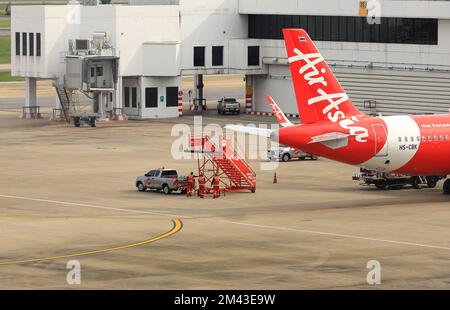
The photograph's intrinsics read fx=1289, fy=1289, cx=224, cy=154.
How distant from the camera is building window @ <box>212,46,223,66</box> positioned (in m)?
141

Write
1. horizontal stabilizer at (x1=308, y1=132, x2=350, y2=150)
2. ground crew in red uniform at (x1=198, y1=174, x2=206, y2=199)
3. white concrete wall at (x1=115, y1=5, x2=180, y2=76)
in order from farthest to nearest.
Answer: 1. white concrete wall at (x1=115, y1=5, x2=180, y2=76)
2. ground crew in red uniform at (x1=198, y1=174, x2=206, y2=199)
3. horizontal stabilizer at (x1=308, y1=132, x2=350, y2=150)

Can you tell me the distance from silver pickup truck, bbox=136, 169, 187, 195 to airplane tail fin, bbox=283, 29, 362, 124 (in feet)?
35.9

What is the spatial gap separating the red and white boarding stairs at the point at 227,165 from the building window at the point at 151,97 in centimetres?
4631

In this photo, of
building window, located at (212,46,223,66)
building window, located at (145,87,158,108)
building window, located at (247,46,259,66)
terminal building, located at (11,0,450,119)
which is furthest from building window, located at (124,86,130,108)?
building window, located at (247,46,259,66)

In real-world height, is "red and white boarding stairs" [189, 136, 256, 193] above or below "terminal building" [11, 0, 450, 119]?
below

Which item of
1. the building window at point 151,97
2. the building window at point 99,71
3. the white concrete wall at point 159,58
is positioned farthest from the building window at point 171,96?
the building window at point 99,71

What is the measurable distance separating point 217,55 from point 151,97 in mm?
9754

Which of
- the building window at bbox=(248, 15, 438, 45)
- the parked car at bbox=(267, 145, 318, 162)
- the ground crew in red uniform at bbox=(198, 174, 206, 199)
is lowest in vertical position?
the ground crew in red uniform at bbox=(198, 174, 206, 199)

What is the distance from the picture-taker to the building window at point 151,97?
136m

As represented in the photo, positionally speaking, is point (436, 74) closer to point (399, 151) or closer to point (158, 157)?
point (158, 157)

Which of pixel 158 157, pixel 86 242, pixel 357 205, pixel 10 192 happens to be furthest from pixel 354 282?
pixel 158 157

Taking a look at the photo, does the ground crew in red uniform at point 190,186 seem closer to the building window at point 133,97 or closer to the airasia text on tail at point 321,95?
the airasia text on tail at point 321,95

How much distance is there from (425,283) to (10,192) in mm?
39090

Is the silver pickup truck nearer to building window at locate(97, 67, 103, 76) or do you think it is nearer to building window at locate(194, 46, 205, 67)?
building window at locate(97, 67, 103, 76)
